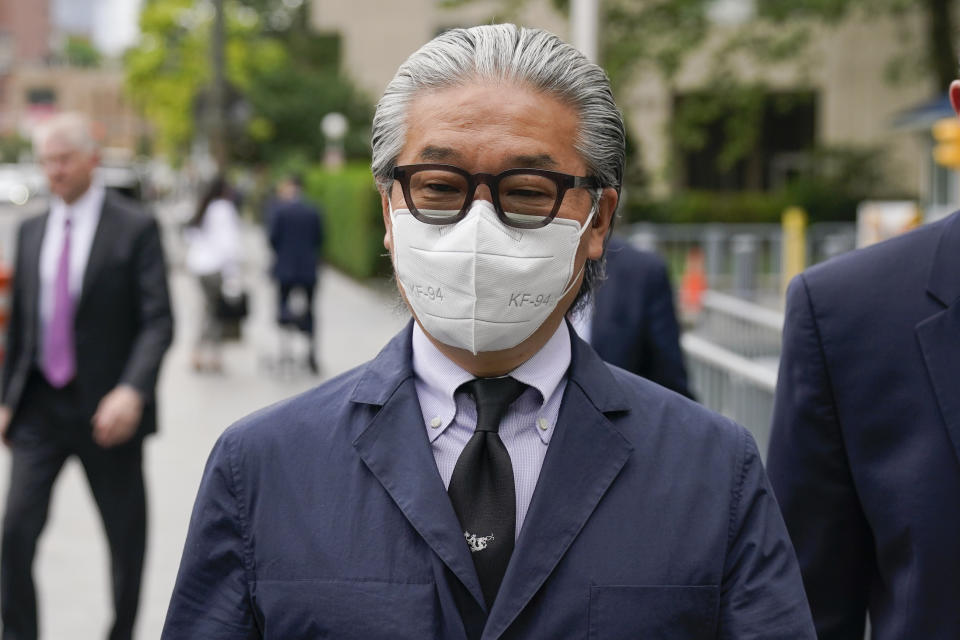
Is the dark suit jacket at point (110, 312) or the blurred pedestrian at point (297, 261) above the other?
the dark suit jacket at point (110, 312)

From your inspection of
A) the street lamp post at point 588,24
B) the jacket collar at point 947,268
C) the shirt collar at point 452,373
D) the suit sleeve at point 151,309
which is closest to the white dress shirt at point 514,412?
the shirt collar at point 452,373

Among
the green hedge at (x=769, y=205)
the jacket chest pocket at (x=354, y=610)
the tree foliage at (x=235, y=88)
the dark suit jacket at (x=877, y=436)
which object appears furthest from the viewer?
the tree foliage at (x=235, y=88)

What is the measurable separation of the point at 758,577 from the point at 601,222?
1.73 feet

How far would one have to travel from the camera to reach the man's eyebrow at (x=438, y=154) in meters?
1.77

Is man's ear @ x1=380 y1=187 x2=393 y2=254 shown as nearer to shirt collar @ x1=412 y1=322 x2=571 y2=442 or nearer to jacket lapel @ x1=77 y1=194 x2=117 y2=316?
shirt collar @ x1=412 y1=322 x2=571 y2=442

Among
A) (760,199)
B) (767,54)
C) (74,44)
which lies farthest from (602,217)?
(74,44)

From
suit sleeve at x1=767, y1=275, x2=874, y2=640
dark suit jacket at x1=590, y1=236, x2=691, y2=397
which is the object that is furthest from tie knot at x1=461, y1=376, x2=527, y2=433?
dark suit jacket at x1=590, y1=236, x2=691, y2=397

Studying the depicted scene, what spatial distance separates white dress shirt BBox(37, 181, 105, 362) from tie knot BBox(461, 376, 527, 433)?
3638 millimetres

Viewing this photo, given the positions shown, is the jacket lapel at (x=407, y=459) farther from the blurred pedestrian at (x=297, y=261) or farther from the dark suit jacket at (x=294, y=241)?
the dark suit jacket at (x=294, y=241)

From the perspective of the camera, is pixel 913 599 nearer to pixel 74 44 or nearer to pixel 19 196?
pixel 19 196

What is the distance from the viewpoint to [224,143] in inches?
679

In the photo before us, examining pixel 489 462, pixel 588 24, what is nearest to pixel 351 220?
pixel 588 24

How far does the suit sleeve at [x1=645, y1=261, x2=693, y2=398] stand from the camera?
5.10m

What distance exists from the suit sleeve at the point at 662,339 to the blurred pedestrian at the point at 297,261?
8.50 metres
